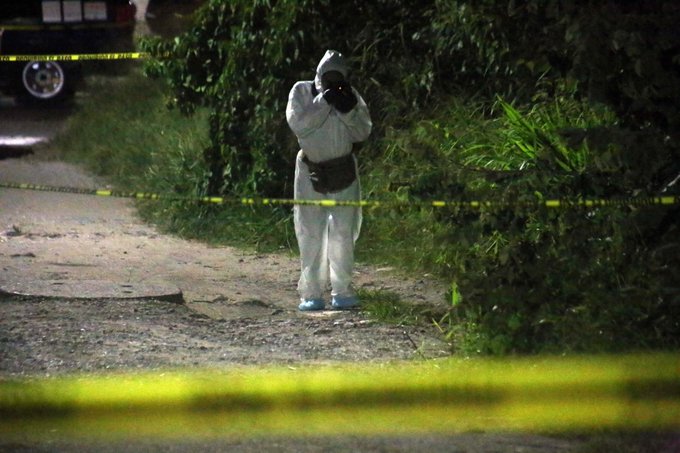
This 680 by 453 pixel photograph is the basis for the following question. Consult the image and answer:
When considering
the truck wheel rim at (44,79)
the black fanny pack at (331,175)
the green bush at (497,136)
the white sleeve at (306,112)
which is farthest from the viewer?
the truck wheel rim at (44,79)

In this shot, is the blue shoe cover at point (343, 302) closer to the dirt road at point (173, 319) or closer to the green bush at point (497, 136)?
Result: the dirt road at point (173, 319)

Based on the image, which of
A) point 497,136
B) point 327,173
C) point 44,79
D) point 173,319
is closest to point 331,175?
point 327,173

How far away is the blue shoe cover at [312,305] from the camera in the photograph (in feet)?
28.7

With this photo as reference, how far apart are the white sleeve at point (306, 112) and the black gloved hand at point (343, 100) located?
2.5 inches

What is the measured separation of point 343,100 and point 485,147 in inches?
77.1

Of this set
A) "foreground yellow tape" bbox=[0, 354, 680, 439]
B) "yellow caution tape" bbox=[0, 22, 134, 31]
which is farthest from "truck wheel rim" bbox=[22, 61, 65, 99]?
"foreground yellow tape" bbox=[0, 354, 680, 439]

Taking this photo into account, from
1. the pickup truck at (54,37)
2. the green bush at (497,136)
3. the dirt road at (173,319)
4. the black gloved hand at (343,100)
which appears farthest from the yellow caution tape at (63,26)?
the black gloved hand at (343,100)

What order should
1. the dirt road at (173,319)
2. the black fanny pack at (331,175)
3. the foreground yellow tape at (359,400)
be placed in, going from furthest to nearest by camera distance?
the black fanny pack at (331,175) < the foreground yellow tape at (359,400) < the dirt road at (173,319)

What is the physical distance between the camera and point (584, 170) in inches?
298

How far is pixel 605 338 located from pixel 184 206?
6049 millimetres

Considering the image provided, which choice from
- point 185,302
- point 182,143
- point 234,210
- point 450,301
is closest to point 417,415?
point 450,301

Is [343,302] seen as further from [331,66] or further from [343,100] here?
[331,66]

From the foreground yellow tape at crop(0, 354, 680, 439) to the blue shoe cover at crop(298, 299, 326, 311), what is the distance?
5.37 feet

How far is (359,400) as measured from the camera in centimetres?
658
